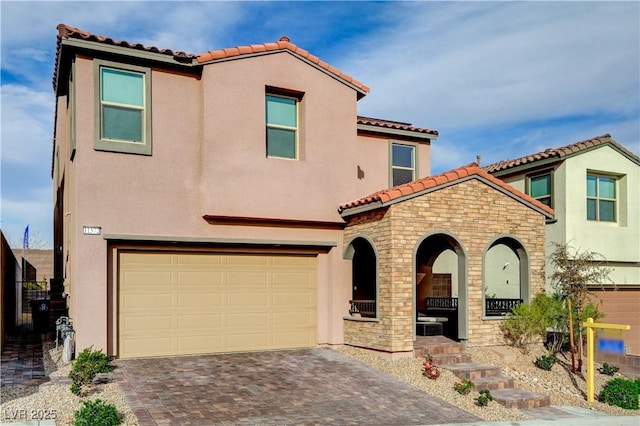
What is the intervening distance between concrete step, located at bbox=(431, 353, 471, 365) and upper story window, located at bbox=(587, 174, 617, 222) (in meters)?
7.76

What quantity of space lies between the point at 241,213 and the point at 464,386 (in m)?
6.24

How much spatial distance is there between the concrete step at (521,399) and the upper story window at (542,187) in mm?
8005

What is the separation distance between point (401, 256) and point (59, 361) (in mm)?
7706

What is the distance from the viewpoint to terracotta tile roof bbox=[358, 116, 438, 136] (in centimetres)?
1694

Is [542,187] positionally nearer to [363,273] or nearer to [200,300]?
[363,273]

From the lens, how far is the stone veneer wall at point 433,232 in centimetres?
1326

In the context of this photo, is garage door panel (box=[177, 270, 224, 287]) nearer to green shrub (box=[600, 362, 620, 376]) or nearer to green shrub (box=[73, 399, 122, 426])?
green shrub (box=[73, 399, 122, 426])

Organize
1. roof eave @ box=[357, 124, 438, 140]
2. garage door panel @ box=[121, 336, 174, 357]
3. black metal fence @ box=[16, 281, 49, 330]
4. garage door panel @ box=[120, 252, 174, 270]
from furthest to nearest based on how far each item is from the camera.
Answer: black metal fence @ box=[16, 281, 49, 330] < roof eave @ box=[357, 124, 438, 140] < garage door panel @ box=[120, 252, 174, 270] < garage door panel @ box=[121, 336, 174, 357]

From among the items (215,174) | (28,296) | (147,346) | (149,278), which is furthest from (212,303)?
(28,296)

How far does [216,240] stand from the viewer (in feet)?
44.8

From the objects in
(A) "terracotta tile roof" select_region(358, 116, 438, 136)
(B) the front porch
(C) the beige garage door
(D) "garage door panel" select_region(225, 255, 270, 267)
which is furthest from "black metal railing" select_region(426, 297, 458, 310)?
(D) "garage door panel" select_region(225, 255, 270, 267)

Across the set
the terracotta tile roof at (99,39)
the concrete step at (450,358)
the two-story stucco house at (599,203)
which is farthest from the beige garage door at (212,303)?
the two-story stucco house at (599,203)

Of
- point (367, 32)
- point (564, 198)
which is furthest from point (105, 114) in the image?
point (564, 198)

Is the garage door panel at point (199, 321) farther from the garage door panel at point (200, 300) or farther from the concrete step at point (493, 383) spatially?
the concrete step at point (493, 383)
